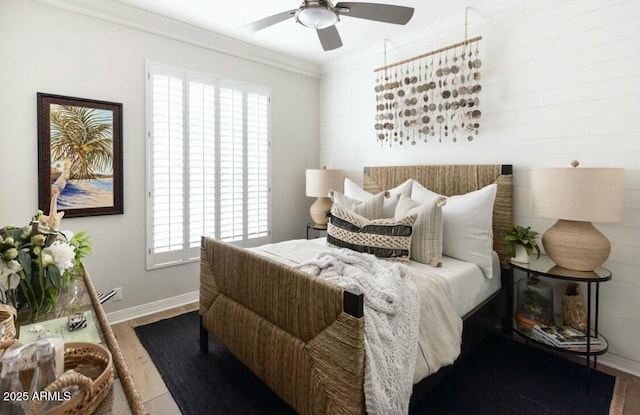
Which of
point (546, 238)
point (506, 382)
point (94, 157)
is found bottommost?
point (506, 382)

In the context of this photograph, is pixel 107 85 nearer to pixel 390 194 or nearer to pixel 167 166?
pixel 167 166

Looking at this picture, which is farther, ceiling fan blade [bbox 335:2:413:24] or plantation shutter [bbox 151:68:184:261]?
plantation shutter [bbox 151:68:184:261]

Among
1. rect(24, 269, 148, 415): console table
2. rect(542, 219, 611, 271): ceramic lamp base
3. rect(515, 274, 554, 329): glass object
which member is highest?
rect(542, 219, 611, 271): ceramic lamp base

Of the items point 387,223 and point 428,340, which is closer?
point 428,340

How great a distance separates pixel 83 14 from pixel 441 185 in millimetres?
3399

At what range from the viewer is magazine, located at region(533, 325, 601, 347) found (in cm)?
216

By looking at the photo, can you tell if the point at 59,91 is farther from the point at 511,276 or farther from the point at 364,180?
A: the point at 511,276

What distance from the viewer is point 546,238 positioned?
231 cm

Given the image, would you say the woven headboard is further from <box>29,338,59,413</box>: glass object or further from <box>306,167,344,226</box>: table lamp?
<box>29,338,59,413</box>: glass object

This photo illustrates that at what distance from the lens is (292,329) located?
1.68 meters

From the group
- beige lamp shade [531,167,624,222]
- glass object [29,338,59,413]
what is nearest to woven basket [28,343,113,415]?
glass object [29,338,59,413]

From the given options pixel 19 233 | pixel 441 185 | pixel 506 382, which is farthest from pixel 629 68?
Answer: pixel 19 233

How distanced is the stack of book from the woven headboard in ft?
1.76

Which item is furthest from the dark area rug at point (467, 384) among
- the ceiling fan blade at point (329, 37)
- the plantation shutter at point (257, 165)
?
the ceiling fan blade at point (329, 37)
